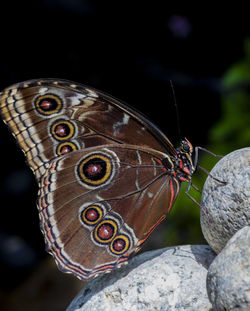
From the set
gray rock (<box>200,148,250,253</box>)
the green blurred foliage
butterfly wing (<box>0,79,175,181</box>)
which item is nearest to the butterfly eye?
butterfly wing (<box>0,79,175,181</box>)

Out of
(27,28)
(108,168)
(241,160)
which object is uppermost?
(27,28)

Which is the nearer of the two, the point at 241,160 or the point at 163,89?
the point at 241,160

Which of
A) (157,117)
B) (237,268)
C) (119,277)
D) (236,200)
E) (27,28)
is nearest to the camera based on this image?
(237,268)

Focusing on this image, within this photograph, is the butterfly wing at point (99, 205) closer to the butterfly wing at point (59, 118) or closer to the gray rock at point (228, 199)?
the butterfly wing at point (59, 118)

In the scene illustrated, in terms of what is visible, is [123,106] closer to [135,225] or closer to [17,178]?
[135,225]

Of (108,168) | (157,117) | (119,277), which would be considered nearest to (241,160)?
(108,168)

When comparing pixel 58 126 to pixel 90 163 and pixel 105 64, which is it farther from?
pixel 105 64
